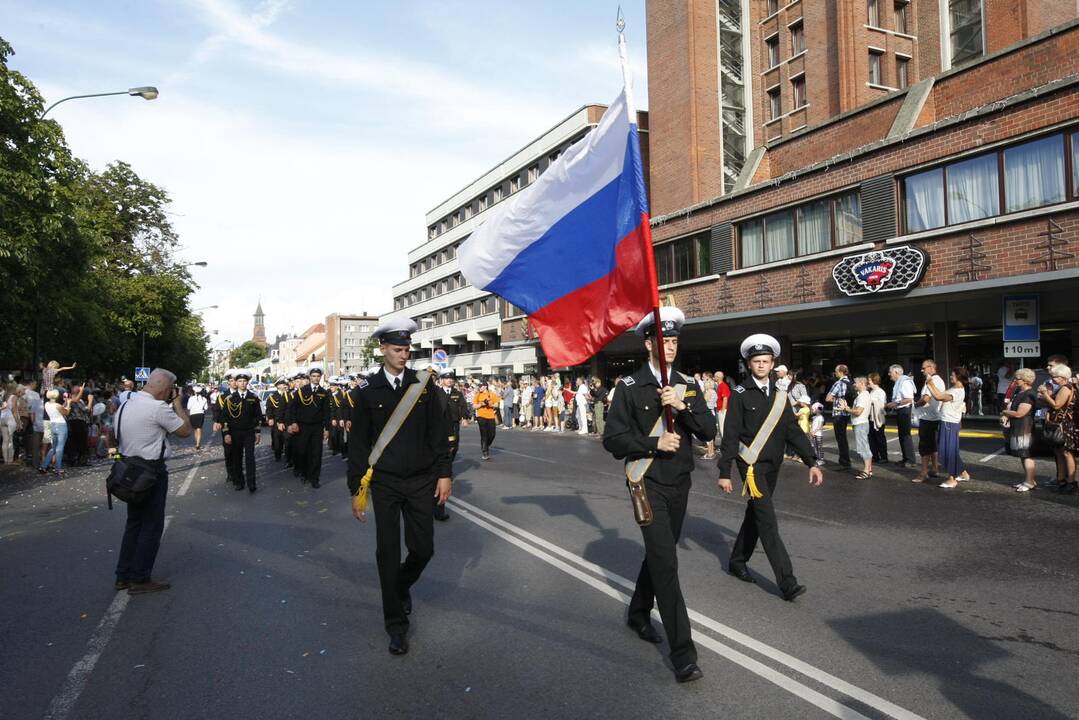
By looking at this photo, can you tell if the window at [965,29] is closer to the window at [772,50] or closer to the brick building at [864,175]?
the brick building at [864,175]

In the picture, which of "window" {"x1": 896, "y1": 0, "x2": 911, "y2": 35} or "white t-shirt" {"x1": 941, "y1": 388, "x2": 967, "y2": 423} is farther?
"window" {"x1": 896, "y1": 0, "x2": 911, "y2": 35}

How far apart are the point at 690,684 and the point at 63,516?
919cm

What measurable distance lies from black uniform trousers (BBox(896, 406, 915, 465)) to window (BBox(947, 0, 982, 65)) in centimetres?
2493

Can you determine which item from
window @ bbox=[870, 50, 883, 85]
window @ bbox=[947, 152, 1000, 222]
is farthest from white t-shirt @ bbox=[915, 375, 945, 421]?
window @ bbox=[870, 50, 883, 85]

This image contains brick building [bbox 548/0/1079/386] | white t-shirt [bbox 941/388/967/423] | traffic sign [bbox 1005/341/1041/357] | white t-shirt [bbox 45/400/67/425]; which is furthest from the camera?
brick building [bbox 548/0/1079/386]

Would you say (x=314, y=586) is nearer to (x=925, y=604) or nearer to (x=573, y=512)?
(x=573, y=512)

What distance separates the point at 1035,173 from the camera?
625 inches

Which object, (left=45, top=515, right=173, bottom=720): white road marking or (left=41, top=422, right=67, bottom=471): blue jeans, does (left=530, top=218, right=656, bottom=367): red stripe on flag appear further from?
(left=41, top=422, right=67, bottom=471): blue jeans

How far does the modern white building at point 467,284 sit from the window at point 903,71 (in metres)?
15.0

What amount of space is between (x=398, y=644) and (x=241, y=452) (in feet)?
28.1

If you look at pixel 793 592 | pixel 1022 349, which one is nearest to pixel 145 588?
pixel 793 592

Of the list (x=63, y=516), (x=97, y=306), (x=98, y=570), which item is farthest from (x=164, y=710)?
(x=97, y=306)

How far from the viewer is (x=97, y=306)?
29.7m

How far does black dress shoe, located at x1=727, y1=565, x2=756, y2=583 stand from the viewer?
5855mm
